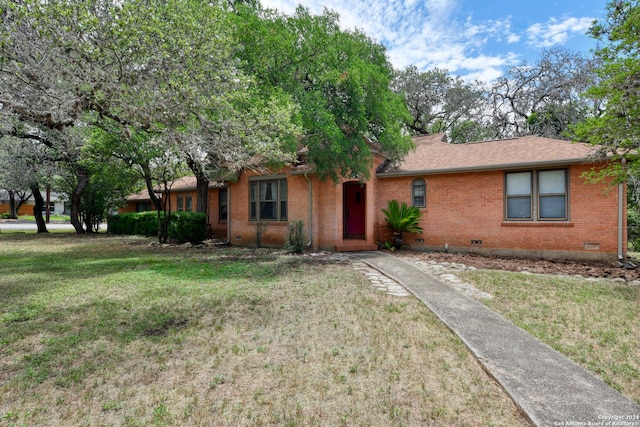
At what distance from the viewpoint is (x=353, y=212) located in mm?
14859

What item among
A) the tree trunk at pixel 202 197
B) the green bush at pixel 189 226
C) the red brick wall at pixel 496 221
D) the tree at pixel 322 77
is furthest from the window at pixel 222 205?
the red brick wall at pixel 496 221

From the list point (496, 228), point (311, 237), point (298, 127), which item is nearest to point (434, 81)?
point (496, 228)

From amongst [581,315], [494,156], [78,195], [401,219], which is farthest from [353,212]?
[78,195]

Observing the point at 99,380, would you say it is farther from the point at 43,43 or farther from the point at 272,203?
the point at 272,203

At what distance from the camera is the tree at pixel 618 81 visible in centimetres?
634

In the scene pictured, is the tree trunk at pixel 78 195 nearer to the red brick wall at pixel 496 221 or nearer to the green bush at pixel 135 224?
the green bush at pixel 135 224

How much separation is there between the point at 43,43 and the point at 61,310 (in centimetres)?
442

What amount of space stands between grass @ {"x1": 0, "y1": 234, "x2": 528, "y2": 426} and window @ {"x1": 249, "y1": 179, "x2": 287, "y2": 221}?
6623 millimetres

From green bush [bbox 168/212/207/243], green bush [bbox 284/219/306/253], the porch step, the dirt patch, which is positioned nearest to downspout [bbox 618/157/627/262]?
the dirt patch

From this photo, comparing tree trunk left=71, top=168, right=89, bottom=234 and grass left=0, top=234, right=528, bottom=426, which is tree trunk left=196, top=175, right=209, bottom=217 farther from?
tree trunk left=71, top=168, right=89, bottom=234

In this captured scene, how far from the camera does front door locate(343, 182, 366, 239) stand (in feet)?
48.1

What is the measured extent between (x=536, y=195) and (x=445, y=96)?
59.2 feet

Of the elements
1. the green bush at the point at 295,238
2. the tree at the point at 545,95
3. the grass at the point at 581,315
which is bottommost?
the grass at the point at 581,315

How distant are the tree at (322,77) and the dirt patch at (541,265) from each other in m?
3.97
